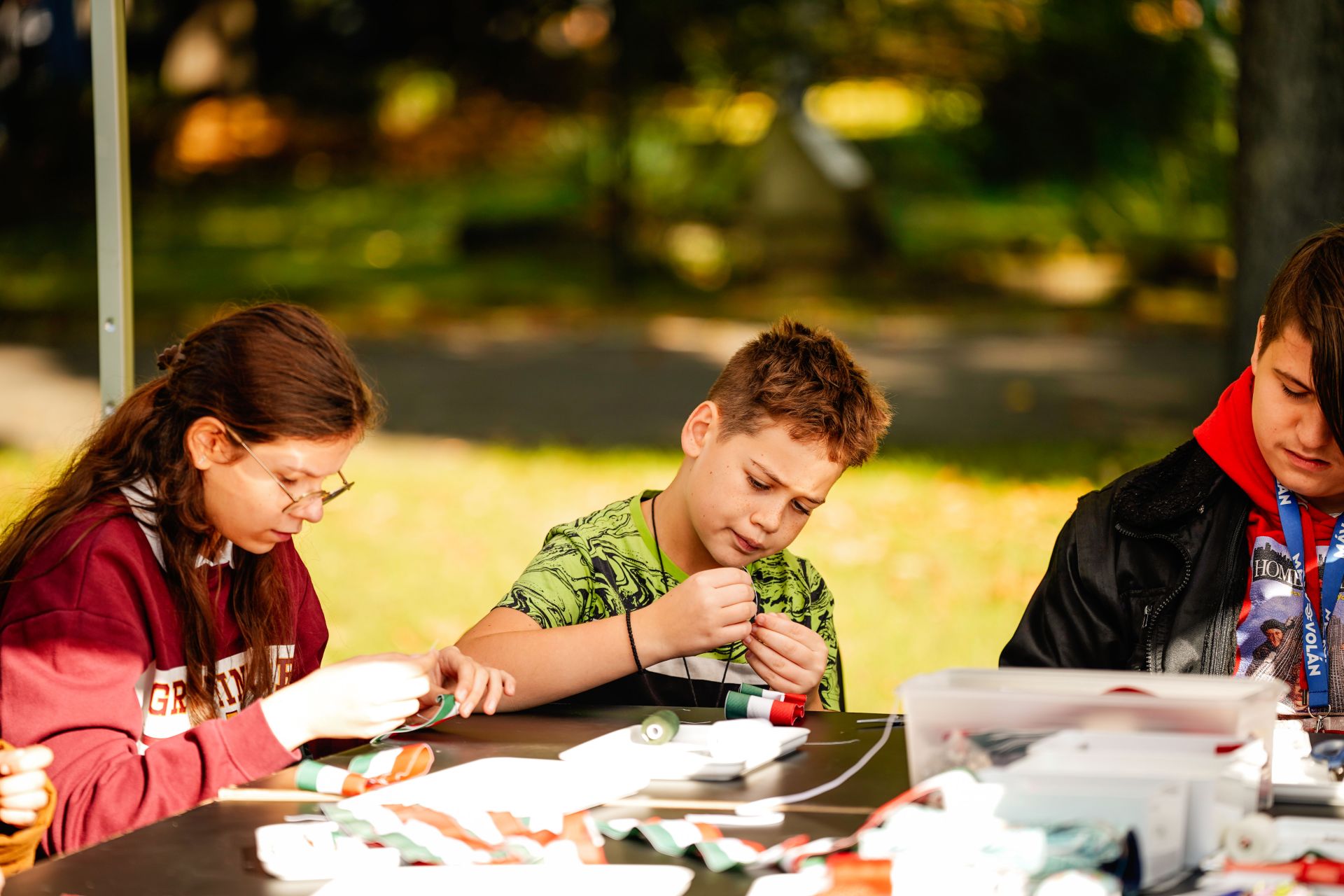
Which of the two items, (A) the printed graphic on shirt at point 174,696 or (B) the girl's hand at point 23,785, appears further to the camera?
(A) the printed graphic on shirt at point 174,696

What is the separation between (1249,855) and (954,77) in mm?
11094

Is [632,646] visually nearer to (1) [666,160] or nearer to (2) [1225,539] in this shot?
(2) [1225,539]

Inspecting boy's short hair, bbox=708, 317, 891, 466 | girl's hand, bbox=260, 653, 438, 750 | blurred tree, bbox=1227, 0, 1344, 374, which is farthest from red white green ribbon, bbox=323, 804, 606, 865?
blurred tree, bbox=1227, 0, 1344, 374

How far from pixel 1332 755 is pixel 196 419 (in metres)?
1.71

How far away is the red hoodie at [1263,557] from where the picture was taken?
259 centimetres

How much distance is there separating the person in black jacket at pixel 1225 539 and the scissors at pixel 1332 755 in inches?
22.2

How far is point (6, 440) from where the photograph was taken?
26.3 ft

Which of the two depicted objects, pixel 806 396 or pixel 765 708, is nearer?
pixel 765 708

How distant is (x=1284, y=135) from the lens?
267 inches

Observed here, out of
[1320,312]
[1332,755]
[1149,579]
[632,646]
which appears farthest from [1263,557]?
[632,646]

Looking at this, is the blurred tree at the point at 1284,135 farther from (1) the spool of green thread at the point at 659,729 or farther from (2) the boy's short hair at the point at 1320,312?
(1) the spool of green thread at the point at 659,729

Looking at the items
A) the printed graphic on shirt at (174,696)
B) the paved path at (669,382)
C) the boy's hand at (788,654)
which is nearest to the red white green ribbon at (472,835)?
the printed graphic on shirt at (174,696)

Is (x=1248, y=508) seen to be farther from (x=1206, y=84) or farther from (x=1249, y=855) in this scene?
(x=1206, y=84)

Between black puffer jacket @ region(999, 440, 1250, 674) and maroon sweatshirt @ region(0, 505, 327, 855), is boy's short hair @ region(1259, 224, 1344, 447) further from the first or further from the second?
maroon sweatshirt @ region(0, 505, 327, 855)
